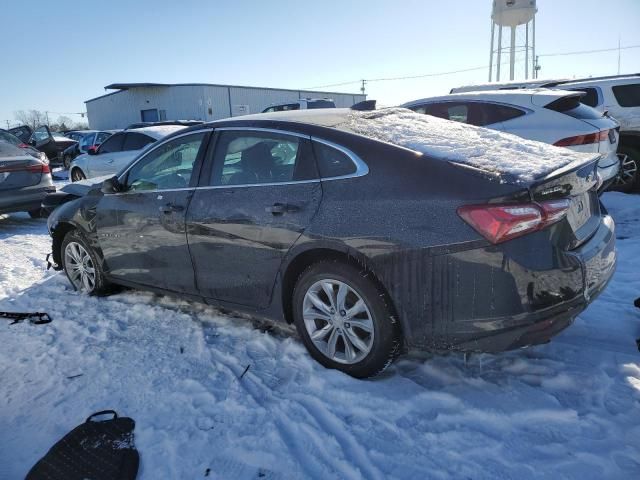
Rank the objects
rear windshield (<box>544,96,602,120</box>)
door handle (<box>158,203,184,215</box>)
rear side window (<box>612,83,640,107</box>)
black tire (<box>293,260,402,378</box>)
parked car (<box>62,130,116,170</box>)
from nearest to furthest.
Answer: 1. black tire (<box>293,260,402,378</box>)
2. door handle (<box>158,203,184,215</box>)
3. rear windshield (<box>544,96,602,120</box>)
4. rear side window (<box>612,83,640,107</box>)
5. parked car (<box>62,130,116,170</box>)

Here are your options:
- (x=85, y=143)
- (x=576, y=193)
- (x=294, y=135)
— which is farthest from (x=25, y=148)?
(x=85, y=143)

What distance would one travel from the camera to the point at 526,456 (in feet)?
7.31

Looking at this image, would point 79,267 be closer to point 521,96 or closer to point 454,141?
point 454,141

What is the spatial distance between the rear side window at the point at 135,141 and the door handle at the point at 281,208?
276 inches

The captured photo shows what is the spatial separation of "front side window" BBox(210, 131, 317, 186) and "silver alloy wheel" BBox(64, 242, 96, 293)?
6.38ft

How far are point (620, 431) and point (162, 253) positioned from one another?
10.4 feet

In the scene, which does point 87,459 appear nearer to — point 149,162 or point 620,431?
point 149,162

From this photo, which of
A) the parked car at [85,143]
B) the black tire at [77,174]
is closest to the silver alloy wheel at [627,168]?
the black tire at [77,174]

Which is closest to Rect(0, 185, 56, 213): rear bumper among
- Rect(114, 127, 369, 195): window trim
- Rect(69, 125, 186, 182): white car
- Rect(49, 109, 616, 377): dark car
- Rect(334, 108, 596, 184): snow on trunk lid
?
Rect(69, 125, 186, 182): white car

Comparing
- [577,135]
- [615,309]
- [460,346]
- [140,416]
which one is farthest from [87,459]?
[577,135]

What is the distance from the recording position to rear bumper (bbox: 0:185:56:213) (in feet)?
24.7

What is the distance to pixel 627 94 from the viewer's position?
25.1 feet

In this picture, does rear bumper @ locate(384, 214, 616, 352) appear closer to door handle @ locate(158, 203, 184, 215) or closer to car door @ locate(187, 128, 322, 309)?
car door @ locate(187, 128, 322, 309)

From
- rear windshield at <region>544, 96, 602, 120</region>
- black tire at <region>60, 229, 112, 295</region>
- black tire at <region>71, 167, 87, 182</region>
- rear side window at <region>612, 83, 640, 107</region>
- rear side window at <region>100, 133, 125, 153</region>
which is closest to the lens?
black tire at <region>60, 229, 112, 295</region>
